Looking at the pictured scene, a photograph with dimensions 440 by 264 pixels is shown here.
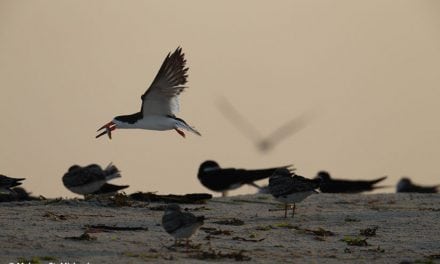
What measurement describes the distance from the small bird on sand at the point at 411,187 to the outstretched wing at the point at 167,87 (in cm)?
1115

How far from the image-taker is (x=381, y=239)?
14305 millimetres

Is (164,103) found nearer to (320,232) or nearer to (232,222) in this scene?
(232,222)

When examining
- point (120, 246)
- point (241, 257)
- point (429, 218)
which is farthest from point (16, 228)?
point (429, 218)

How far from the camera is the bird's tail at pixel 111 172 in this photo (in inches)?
775

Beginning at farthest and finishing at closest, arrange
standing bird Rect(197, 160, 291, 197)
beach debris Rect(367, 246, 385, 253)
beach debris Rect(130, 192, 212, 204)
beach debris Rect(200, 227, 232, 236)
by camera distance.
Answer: standing bird Rect(197, 160, 291, 197)
beach debris Rect(130, 192, 212, 204)
beach debris Rect(200, 227, 232, 236)
beach debris Rect(367, 246, 385, 253)

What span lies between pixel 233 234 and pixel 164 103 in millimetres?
4783

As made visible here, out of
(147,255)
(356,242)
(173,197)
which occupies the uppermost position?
(173,197)

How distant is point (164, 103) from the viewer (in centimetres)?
1838

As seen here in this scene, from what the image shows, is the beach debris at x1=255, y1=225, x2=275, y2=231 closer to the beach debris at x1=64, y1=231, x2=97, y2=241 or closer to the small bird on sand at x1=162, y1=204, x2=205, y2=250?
the small bird on sand at x1=162, y1=204, x2=205, y2=250

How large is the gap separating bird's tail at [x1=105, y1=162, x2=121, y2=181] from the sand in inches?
96.2

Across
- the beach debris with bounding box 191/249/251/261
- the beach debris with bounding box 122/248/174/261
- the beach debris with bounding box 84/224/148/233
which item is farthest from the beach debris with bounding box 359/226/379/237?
the beach debris with bounding box 122/248/174/261

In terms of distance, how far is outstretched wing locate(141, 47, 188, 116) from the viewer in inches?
702

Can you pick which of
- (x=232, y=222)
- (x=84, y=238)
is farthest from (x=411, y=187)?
(x=84, y=238)

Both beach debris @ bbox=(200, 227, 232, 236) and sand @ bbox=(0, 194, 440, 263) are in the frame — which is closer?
sand @ bbox=(0, 194, 440, 263)
